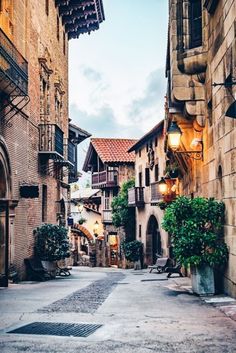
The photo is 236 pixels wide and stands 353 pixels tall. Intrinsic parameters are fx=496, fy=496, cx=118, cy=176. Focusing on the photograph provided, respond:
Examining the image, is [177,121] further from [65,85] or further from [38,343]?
[65,85]

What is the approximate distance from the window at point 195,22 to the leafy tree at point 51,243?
870cm

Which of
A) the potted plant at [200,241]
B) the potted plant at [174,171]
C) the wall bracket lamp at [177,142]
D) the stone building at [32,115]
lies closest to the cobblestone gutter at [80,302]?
the potted plant at [200,241]

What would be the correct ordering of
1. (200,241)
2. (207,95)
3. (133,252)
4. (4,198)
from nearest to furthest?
(200,241)
(207,95)
(4,198)
(133,252)

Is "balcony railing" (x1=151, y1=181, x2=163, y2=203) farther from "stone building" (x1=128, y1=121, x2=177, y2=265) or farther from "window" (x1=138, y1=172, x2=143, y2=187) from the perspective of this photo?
"window" (x1=138, y1=172, x2=143, y2=187)

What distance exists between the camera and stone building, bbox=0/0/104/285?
14305 millimetres

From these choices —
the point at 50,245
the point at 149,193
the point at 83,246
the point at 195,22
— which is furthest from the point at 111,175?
the point at 195,22

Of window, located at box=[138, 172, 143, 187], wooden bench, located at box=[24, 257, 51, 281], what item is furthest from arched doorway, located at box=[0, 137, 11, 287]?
window, located at box=[138, 172, 143, 187]

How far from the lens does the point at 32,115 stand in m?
18.2

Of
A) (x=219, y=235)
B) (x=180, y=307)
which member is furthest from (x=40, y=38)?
(x=180, y=307)

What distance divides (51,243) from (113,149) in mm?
25393

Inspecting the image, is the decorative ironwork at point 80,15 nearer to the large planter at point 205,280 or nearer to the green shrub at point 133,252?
the green shrub at point 133,252

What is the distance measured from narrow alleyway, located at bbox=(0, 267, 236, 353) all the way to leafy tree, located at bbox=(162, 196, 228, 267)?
0.90 m

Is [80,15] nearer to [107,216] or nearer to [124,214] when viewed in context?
[124,214]

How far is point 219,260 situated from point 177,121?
513cm
